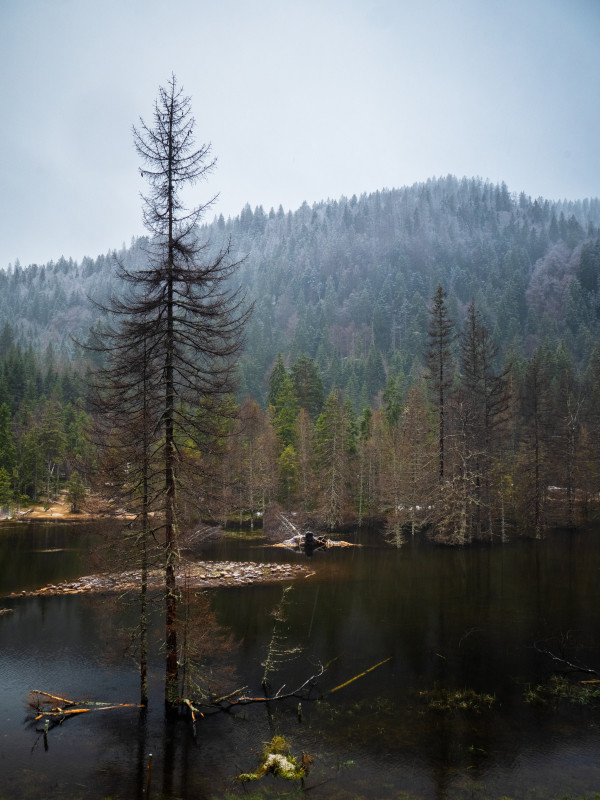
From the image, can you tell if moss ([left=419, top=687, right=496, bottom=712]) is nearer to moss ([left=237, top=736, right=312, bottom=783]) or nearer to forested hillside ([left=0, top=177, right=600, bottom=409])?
moss ([left=237, top=736, right=312, bottom=783])

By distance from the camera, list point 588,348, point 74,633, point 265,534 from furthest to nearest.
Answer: point 588,348
point 265,534
point 74,633

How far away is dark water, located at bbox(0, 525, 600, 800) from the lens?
11.0m

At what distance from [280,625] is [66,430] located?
62.1 m

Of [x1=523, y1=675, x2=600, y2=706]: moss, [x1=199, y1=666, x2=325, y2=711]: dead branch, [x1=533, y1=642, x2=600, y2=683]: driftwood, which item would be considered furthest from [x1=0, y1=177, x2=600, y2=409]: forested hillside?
[x1=199, y1=666, x2=325, y2=711]: dead branch

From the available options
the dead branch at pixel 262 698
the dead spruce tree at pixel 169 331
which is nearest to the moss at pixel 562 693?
the dead branch at pixel 262 698

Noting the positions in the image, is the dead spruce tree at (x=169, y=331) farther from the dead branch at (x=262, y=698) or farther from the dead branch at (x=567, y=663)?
the dead branch at (x=567, y=663)

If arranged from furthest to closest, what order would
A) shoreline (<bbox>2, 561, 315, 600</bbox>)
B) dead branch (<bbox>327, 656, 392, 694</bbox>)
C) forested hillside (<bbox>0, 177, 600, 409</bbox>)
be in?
forested hillside (<bbox>0, 177, 600, 409</bbox>), shoreline (<bbox>2, 561, 315, 600</bbox>), dead branch (<bbox>327, 656, 392, 694</bbox>)

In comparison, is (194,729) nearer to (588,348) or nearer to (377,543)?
(377,543)

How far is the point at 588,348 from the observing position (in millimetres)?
106375

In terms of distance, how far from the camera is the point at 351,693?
1506 cm

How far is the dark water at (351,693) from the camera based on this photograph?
11.0 metres

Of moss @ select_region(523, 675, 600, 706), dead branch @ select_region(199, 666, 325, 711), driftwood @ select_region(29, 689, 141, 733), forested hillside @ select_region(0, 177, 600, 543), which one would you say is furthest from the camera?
forested hillside @ select_region(0, 177, 600, 543)

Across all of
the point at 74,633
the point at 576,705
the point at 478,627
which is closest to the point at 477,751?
the point at 576,705

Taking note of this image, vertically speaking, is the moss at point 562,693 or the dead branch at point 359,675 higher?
the moss at point 562,693
